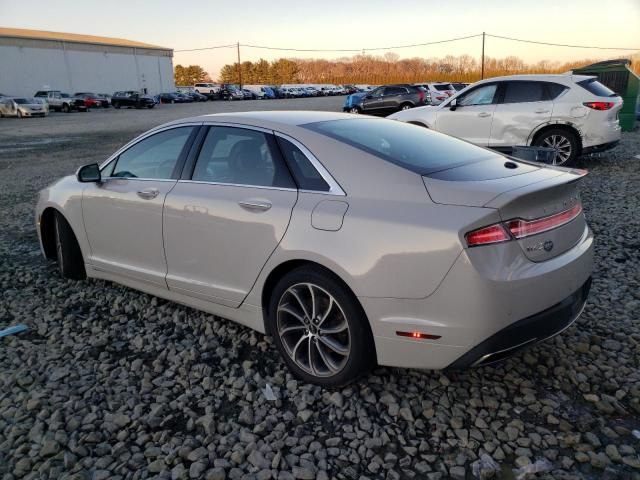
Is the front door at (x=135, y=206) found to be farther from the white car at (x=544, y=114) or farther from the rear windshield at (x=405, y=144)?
the white car at (x=544, y=114)

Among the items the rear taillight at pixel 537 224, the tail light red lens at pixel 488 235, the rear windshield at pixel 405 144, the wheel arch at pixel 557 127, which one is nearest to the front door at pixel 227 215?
the rear windshield at pixel 405 144

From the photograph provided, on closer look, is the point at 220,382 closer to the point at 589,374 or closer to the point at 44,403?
the point at 44,403

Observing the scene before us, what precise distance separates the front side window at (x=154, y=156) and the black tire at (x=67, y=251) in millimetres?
808

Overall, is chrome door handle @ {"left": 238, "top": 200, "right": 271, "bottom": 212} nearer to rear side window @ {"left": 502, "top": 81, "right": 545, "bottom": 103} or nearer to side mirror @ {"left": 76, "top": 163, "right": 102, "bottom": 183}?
side mirror @ {"left": 76, "top": 163, "right": 102, "bottom": 183}

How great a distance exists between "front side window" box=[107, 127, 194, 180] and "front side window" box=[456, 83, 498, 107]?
7.26m

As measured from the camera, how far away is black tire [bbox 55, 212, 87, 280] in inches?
179

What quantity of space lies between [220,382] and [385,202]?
1.46 metres

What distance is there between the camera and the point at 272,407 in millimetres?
2801

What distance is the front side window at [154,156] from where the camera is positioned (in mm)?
3709

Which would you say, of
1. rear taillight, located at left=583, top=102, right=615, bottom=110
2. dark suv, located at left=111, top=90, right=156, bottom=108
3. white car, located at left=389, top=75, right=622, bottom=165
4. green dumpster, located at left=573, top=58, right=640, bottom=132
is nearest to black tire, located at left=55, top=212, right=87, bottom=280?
white car, located at left=389, top=75, right=622, bottom=165

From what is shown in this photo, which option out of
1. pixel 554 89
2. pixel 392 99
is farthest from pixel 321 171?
pixel 392 99

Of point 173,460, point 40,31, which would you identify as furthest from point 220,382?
point 40,31

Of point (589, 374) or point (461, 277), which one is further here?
point (589, 374)

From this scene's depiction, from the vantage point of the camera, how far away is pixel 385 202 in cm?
259
